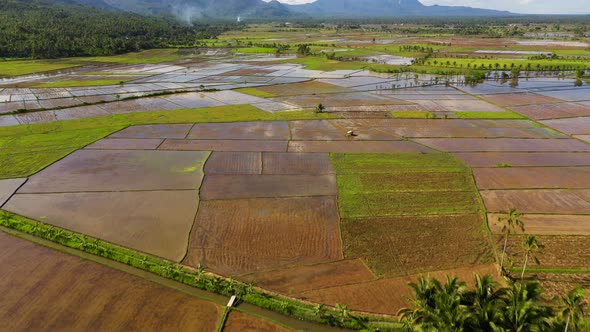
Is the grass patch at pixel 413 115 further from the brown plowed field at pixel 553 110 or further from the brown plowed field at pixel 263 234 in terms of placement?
the brown plowed field at pixel 263 234

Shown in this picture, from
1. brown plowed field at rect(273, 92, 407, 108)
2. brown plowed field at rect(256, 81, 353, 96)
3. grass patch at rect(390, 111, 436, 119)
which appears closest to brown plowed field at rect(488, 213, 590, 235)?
grass patch at rect(390, 111, 436, 119)

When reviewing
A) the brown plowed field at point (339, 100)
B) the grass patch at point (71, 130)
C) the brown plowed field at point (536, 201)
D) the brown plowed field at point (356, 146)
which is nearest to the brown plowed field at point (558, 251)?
the brown plowed field at point (536, 201)

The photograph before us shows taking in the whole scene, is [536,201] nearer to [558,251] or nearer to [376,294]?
[558,251]

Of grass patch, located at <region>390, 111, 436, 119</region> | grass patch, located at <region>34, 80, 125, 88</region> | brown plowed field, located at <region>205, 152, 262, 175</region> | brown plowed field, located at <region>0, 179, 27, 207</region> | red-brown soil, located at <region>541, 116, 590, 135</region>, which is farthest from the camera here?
grass patch, located at <region>34, 80, 125, 88</region>

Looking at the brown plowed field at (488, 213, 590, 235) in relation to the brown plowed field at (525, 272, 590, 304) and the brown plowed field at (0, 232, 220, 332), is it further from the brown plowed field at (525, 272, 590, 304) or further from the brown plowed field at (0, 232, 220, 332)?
the brown plowed field at (0, 232, 220, 332)

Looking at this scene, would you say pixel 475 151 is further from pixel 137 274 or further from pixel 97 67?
pixel 97 67

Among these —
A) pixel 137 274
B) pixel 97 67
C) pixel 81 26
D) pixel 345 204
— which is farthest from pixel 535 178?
pixel 81 26

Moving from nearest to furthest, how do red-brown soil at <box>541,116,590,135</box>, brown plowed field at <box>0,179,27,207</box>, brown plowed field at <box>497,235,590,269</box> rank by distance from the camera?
1. brown plowed field at <box>497,235,590,269</box>
2. brown plowed field at <box>0,179,27,207</box>
3. red-brown soil at <box>541,116,590,135</box>
